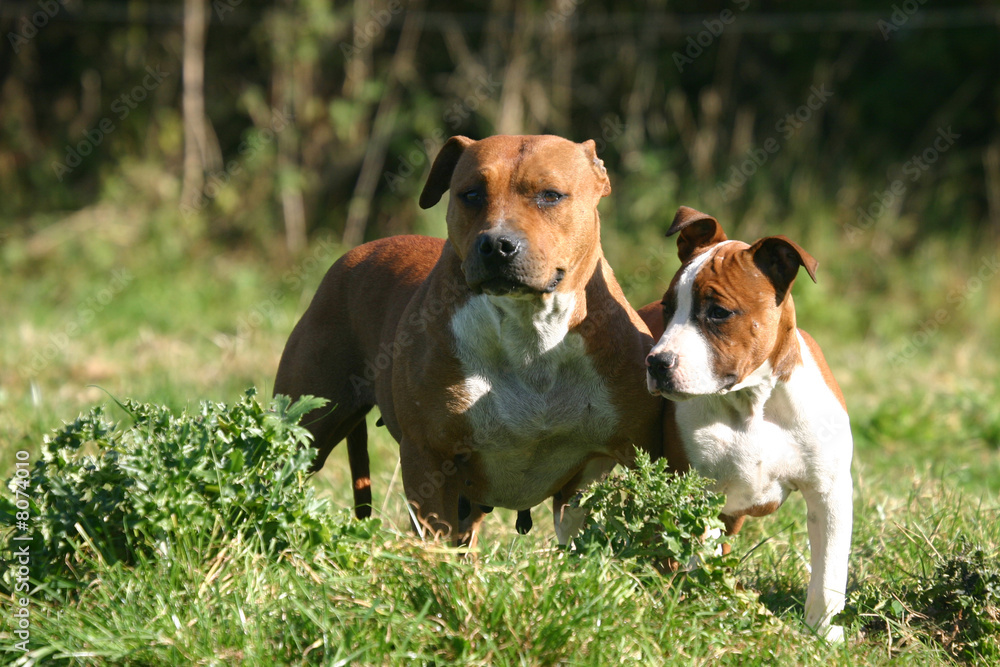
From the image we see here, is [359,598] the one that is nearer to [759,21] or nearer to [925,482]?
[925,482]

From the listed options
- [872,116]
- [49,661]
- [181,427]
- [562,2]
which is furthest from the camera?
[872,116]

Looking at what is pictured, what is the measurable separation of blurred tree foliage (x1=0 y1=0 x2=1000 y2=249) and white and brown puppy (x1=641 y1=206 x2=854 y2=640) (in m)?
5.97

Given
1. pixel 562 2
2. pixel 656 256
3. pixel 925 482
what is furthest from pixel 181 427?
pixel 562 2

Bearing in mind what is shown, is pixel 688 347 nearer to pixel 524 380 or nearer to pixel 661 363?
pixel 661 363

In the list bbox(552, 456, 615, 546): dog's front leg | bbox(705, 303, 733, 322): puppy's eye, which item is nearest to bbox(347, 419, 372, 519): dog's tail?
bbox(552, 456, 615, 546): dog's front leg

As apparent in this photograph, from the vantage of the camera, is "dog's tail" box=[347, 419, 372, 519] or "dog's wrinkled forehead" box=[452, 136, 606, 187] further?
"dog's tail" box=[347, 419, 372, 519]

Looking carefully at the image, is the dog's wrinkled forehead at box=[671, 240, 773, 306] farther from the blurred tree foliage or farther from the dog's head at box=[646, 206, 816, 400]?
the blurred tree foliage

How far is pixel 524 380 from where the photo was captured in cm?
390

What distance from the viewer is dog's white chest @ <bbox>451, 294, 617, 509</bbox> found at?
3.87 meters

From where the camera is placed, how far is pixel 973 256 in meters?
9.68

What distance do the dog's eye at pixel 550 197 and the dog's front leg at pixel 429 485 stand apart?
3.23ft

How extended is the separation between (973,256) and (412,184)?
16.7 feet

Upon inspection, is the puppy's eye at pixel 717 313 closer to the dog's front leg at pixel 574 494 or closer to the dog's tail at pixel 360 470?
the dog's front leg at pixel 574 494

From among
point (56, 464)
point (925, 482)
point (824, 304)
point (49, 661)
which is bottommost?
point (824, 304)
